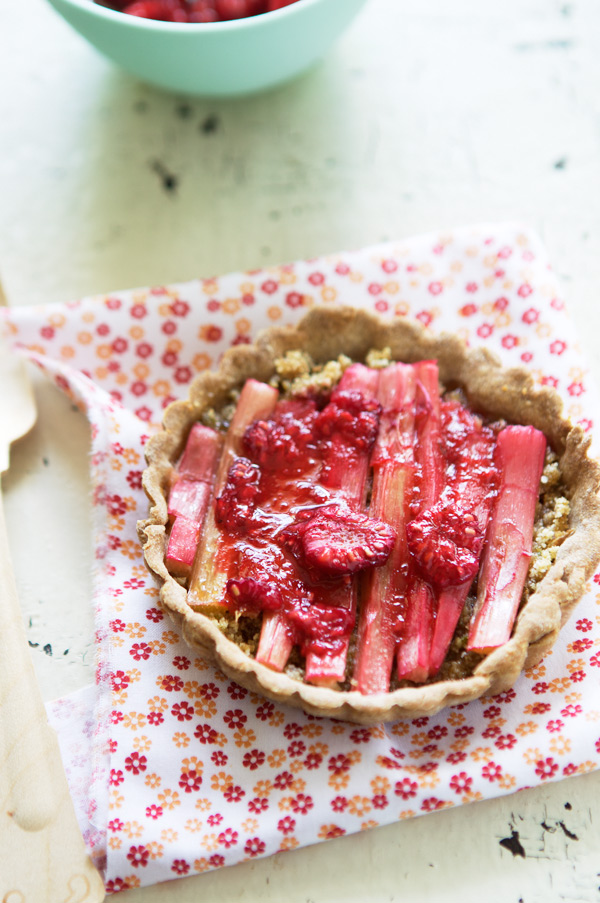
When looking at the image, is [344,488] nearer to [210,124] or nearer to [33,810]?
[33,810]

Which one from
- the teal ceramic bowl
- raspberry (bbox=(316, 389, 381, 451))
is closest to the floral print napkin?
raspberry (bbox=(316, 389, 381, 451))

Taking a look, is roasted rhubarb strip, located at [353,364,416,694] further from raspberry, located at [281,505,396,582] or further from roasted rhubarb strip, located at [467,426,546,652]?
roasted rhubarb strip, located at [467,426,546,652]

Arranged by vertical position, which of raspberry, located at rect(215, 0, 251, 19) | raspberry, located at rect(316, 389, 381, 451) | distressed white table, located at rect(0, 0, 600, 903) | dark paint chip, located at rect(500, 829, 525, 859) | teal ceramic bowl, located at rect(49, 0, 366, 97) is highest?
raspberry, located at rect(215, 0, 251, 19)

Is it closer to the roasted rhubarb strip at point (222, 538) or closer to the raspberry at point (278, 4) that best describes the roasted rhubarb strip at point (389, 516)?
the roasted rhubarb strip at point (222, 538)

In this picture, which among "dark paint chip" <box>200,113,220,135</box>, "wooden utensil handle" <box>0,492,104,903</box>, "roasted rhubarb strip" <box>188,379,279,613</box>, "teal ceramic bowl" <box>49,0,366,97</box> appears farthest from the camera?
"dark paint chip" <box>200,113,220,135</box>

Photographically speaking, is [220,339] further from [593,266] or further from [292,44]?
[593,266]

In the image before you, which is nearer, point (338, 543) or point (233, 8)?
point (338, 543)

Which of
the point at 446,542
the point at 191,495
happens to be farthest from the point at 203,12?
the point at 446,542

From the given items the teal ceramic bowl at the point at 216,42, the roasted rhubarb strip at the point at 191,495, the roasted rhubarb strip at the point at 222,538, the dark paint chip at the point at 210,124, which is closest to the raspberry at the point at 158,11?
the teal ceramic bowl at the point at 216,42

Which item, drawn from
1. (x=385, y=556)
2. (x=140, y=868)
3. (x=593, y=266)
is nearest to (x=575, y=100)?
(x=593, y=266)
